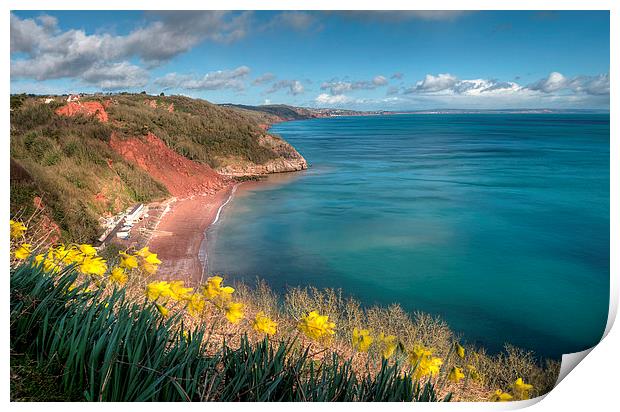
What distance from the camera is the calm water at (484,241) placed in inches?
151

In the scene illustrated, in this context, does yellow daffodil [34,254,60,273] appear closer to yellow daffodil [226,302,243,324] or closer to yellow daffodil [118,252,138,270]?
yellow daffodil [118,252,138,270]

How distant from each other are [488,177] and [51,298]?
277 inches

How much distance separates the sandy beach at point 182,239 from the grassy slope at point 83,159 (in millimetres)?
826

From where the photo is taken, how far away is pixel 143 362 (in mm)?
1388

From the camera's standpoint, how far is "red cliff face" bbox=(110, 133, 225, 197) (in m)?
12.7

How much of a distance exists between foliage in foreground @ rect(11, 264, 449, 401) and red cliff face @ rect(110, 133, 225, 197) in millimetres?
11358

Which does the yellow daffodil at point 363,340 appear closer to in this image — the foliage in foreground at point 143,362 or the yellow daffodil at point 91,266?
the foliage in foreground at point 143,362

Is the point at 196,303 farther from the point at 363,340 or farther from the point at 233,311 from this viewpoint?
the point at 363,340

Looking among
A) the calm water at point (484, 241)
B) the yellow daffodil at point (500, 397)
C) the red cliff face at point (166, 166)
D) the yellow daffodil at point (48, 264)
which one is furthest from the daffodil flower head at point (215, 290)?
the red cliff face at point (166, 166)

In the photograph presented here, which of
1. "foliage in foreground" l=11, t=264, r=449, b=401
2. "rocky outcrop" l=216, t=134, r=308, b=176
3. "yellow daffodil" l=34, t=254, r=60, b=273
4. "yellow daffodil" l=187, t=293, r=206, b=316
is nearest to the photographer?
"foliage in foreground" l=11, t=264, r=449, b=401

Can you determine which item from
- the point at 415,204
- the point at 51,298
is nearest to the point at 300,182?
the point at 415,204

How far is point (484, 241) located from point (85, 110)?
1116 cm

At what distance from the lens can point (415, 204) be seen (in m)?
8.96

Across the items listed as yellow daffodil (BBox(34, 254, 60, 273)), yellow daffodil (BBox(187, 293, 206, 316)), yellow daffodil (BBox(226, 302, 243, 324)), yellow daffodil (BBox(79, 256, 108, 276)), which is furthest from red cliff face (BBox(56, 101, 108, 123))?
yellow daffodil (BBox(226, 302, 243, 324))
